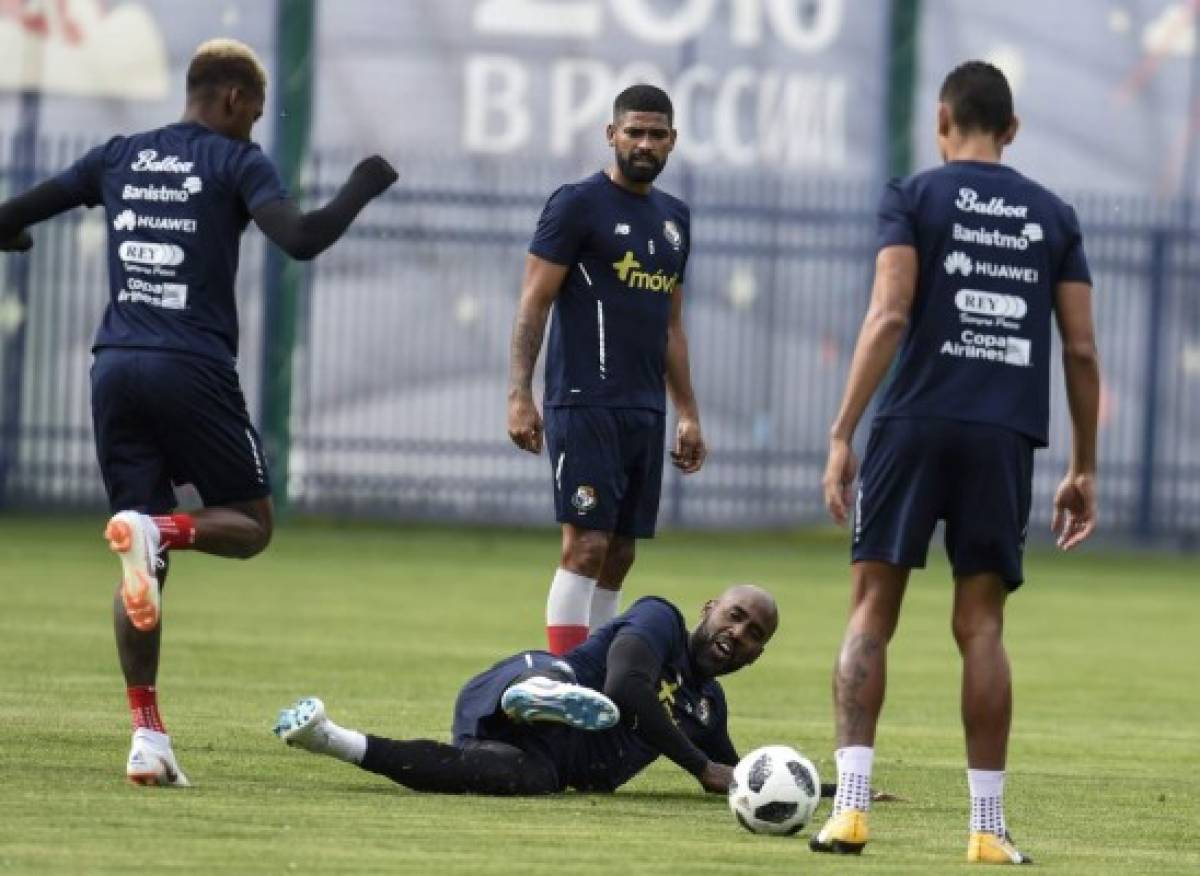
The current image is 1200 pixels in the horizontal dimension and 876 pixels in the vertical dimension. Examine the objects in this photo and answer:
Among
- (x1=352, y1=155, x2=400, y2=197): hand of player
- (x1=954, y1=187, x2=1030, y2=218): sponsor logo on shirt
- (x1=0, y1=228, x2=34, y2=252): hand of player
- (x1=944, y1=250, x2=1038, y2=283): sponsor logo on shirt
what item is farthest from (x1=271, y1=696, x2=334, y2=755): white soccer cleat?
(x1=954, y1=187, x2=1030, y2=218): sponsor logo on shirt

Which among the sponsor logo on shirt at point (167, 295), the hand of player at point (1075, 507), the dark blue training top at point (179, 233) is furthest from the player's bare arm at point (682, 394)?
the hand of player at point (1075, 507)

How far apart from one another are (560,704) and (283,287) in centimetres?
1989

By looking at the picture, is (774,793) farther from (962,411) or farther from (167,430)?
(167,430)

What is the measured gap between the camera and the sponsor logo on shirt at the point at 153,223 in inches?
396

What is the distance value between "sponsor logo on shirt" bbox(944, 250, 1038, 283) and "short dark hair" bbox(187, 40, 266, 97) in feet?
9.00

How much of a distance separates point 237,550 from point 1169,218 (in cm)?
2105

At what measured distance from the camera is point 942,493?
8.80 m

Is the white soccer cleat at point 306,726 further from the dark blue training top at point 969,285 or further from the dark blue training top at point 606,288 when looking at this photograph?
the dark blue training top at point 606,288

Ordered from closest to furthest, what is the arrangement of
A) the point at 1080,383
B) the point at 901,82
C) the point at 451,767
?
the point at 1080,383
the point at 451,767
the point at 901,82

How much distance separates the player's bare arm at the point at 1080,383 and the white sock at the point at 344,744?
2469 mm

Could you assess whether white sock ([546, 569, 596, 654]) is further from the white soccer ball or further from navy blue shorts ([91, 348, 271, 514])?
the white soccer ball

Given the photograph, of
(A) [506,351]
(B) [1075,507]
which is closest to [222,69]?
(B) [1075,507]

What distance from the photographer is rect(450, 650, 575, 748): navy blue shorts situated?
1007cm

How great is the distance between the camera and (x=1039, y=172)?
29969 millimetres
